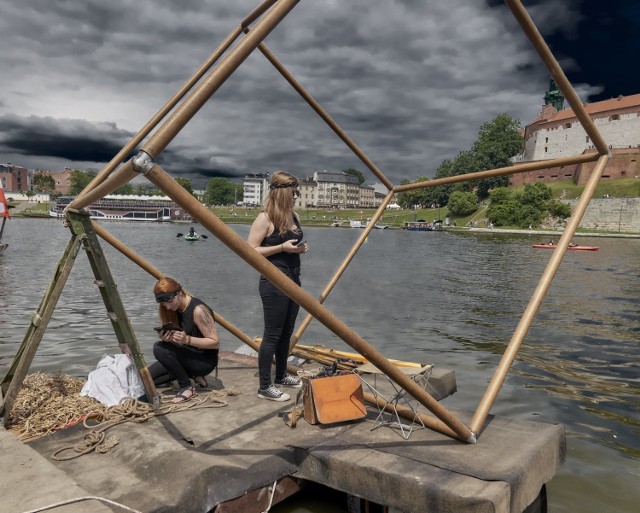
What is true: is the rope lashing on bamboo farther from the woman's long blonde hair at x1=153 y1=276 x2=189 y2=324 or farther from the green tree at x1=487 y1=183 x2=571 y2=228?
the green tree at x1=487 y1=183 x2=571 y2=228

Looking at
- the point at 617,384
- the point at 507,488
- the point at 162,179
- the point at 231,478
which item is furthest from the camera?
the point at 617,384

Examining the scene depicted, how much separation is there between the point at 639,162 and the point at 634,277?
90.6 m

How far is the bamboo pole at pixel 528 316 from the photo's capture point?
14.9 feet

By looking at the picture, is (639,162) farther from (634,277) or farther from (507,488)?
(507,488)

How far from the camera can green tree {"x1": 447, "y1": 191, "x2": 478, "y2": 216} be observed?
404 feet

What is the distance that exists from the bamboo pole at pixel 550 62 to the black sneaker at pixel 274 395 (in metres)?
4.29

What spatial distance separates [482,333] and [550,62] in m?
11.6

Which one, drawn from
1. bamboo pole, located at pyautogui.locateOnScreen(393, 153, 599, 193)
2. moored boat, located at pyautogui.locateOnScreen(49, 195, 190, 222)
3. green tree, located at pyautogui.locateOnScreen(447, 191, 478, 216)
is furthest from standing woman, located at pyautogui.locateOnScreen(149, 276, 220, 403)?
moored boat, located at pyautogui.locateOnScreen(49, 195, 190, 222)

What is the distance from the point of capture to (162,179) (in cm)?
290

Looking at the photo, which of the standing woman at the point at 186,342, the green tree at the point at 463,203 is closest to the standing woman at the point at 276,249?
the standing woman at the point at 186,342

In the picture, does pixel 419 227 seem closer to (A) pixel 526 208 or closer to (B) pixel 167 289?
(A) pixel 526 208

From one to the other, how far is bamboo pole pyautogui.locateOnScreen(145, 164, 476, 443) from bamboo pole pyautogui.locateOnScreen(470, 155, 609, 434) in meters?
0.64

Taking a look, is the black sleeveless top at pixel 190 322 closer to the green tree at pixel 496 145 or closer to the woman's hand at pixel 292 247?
the woman's hand at pixel 292 247

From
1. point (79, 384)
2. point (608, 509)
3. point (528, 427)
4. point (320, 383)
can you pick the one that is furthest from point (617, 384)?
point (79, 384)
